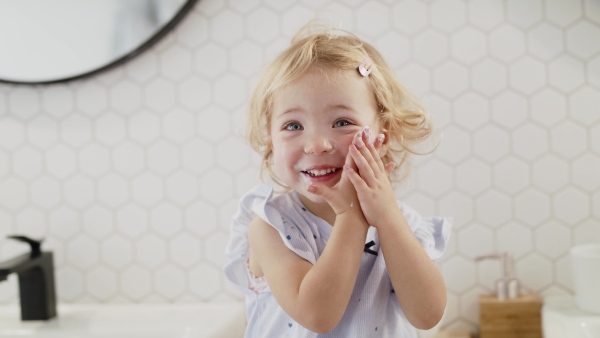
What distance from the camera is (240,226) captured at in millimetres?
1020

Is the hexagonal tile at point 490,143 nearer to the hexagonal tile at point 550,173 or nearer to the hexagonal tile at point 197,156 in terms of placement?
the hexagonal tile at point 550,173

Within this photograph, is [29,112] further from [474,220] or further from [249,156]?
[474,220]

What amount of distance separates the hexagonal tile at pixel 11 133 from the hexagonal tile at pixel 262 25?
538mm

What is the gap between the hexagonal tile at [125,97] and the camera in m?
1.42

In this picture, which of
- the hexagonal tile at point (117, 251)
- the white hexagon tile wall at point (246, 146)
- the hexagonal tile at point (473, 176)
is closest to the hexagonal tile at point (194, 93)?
the white hexagon tile wall at point (246, 146)

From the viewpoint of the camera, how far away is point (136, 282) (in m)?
1.47

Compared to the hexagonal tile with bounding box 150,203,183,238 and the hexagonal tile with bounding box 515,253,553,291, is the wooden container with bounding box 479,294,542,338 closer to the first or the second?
the hexagonal tile with bounding box 515,253,553,291

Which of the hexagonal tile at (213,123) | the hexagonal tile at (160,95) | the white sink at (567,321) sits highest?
the hexagonal tile at (160,95)

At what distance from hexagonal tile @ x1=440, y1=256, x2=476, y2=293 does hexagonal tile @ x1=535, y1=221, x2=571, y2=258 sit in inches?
5.4

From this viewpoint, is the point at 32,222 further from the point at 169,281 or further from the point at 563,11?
the point at 563,11

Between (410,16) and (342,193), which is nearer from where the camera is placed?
(342,193)

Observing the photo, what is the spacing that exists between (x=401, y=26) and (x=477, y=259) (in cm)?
48

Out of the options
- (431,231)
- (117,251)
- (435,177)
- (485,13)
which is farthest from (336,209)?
(117,251)

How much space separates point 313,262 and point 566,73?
72 cm
